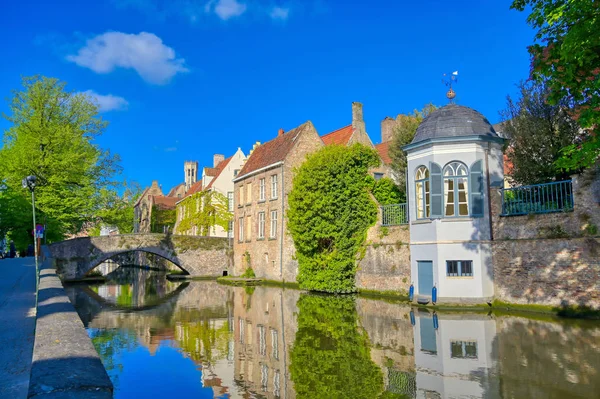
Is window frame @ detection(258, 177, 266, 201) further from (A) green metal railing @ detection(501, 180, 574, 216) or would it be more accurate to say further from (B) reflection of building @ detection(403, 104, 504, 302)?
(A) green metal railing @ detection(501, 180, 574, 216)

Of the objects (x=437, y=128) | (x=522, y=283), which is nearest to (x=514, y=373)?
(x=522, y=283)

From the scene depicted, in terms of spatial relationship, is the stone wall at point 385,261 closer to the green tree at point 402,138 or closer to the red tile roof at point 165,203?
the green tree at point 402,138

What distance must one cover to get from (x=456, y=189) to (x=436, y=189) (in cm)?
76

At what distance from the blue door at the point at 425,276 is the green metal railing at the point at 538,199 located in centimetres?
348

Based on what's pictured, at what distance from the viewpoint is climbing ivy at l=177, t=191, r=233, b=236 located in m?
44.5

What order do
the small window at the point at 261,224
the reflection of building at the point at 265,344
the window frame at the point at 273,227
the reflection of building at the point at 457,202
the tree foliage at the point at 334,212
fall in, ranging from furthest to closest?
the small window at the point at 261,224, the window frame at the point at 273,227, the tree foliage at the point at 334,212, the reflection of building at the point at 457,202, the reflection of building at the point at 265,344

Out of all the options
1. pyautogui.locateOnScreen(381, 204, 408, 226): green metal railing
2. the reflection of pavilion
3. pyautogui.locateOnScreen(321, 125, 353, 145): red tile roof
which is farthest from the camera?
pyautogui.locateOnScreen(321, 125, 353, 145): red tile roof

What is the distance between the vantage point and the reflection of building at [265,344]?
346 inches

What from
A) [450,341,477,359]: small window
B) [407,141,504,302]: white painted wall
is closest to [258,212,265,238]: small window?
[407,141,504,302]: white painted wall

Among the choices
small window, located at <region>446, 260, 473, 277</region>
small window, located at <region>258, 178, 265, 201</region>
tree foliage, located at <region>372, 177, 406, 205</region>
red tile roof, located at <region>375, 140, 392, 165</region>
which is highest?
red tile roof, located at <region>375, 140, 392, 165</region>

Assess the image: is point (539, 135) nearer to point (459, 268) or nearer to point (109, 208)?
point (459, 268)

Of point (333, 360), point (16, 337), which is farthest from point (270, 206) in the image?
point (16, 337)

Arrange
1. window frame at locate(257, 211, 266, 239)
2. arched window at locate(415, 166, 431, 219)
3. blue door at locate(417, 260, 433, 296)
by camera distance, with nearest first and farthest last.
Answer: blue door at locate(417, 260, 433, 296) < arched window at locate(415, 166, 431, 219) < window frame at locate(257, 211, 266, 239)

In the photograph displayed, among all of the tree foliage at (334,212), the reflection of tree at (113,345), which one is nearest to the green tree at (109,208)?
the tree foliage at (334,212)
